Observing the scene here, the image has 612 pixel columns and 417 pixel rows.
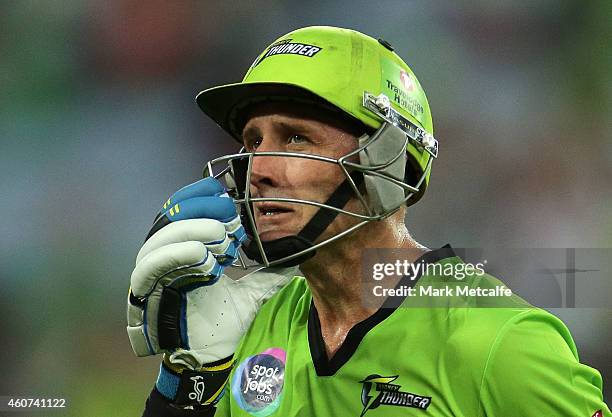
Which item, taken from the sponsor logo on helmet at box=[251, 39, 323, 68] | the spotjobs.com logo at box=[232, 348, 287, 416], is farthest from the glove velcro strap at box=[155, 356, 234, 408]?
the sponsor logo on helmet at box=[251, 39, 323, 68]

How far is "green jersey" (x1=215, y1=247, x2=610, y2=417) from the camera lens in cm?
185

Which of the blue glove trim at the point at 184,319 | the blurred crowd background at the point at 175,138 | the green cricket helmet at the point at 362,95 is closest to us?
the blue glove trim at the point at 184,319

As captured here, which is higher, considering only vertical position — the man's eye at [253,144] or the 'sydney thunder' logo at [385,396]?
the man's eye at [253,144]

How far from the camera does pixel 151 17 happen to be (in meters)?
4.53

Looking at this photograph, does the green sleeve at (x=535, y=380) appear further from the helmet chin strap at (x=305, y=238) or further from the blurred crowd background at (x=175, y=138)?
the blurred crowd background at (x=175, y=138)

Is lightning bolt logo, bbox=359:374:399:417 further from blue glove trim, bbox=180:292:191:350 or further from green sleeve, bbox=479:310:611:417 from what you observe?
blue glove trim, bbox=180:292:191:350

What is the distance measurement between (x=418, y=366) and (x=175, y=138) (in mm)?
2605

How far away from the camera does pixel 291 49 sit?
2.30 meters

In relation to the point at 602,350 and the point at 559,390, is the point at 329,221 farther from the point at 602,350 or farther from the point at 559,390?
the point at 602,350

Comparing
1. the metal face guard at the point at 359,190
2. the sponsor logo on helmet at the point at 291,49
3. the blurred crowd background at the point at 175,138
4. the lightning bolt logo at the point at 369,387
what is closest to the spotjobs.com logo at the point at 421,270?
the metal face guard at the point at 359,190

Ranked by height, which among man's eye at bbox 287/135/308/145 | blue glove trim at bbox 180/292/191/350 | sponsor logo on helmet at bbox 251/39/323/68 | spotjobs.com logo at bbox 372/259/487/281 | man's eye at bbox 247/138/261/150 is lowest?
blue glove trim at bbox 180/292/191/350

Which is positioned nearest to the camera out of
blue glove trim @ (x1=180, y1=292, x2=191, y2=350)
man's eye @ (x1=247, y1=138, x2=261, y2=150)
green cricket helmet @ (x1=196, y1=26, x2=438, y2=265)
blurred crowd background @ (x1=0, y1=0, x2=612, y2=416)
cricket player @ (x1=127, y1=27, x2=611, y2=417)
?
cricket player @ (x1=127, y1=27, x2=611, y2=417)

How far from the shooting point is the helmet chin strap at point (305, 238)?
213cm

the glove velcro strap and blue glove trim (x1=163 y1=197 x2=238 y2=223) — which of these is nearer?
blue glove trim (x1=163 y1=197 x2=238 y2=223)
